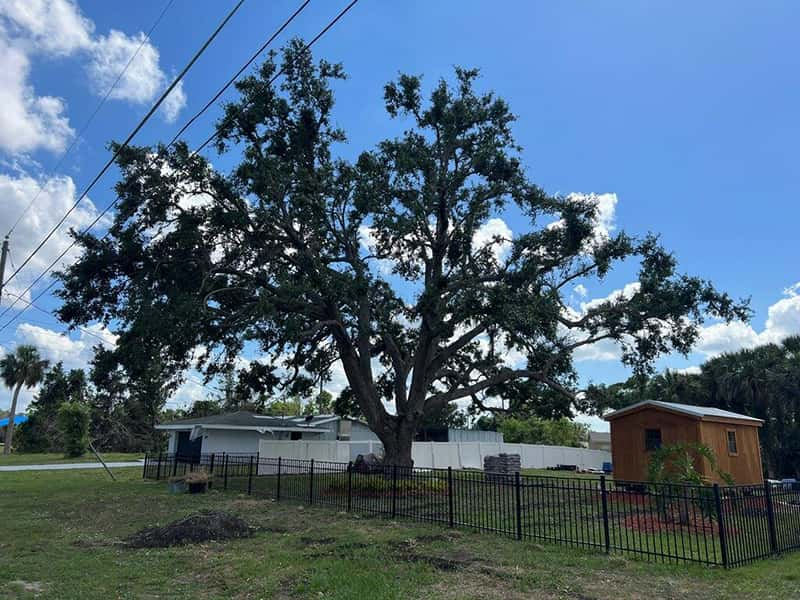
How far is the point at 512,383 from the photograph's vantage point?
23.0 m

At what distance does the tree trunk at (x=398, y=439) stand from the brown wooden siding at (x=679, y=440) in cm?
696

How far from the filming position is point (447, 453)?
33094 mm

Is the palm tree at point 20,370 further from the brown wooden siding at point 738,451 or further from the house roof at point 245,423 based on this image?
the brown wooden siding at point 738,451

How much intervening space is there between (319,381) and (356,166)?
376 inches

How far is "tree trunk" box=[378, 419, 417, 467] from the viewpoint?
20833 millimetres

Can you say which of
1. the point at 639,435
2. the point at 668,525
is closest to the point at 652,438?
the point at 639,435

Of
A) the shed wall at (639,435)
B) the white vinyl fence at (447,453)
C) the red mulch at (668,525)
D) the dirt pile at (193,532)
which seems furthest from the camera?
the white vinyl fence at (447,453)

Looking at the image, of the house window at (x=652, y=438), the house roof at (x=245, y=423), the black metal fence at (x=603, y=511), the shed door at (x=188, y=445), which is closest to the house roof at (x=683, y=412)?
the house window at (x=652, y=438)

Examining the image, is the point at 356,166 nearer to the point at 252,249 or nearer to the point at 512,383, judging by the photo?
the point at 252,249

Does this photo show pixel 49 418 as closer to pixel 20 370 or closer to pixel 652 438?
pixel 20 370

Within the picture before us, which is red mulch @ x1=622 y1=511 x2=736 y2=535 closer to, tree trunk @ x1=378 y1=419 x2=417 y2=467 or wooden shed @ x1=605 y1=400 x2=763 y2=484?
wooden shed @ x1=605 y1=400 x2=763 y2=484

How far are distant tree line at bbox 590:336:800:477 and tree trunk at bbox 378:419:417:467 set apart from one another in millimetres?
11426

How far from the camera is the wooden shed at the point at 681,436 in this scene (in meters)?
16.7

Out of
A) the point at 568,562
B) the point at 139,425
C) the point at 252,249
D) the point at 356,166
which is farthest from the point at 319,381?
the point at 139,425
